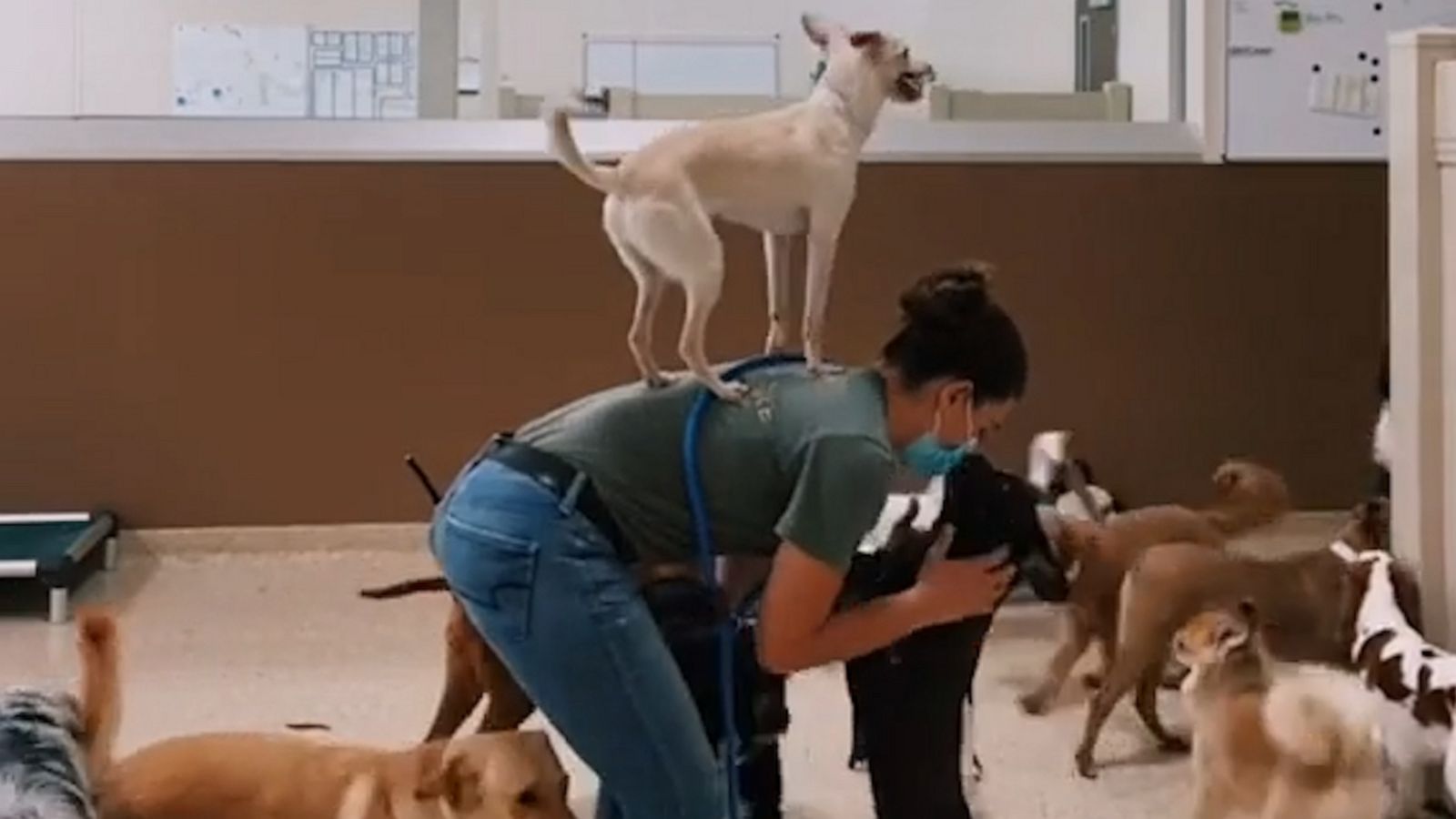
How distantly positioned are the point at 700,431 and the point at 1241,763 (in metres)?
0.84

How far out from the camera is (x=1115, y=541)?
10.7 feet

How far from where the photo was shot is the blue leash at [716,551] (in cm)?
216

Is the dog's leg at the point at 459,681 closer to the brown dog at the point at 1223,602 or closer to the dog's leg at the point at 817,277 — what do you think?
the dog's leg at the point at 817,277

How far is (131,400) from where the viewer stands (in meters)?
4.83

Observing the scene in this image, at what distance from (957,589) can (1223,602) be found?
93 centimetres

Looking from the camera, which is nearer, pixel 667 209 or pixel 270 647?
pixel 667 209

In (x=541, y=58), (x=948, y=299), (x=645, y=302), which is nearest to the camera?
(x=948, y=299)

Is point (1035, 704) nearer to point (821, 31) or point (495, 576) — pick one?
point (821, 31)

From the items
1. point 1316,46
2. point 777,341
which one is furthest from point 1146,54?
point 777,341

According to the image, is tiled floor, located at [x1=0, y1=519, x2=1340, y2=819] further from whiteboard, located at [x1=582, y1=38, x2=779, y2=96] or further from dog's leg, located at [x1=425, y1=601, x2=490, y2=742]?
whiteboard, located at [x1=582, y1=38, x2=779, y2=96]

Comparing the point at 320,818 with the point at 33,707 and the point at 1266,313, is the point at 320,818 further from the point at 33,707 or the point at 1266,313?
the point at 1266,313

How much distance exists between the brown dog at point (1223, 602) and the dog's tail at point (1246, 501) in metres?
0.21

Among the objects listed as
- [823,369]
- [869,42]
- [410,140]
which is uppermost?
[410,140]

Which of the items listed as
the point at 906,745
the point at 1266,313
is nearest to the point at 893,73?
the point at 906,745
